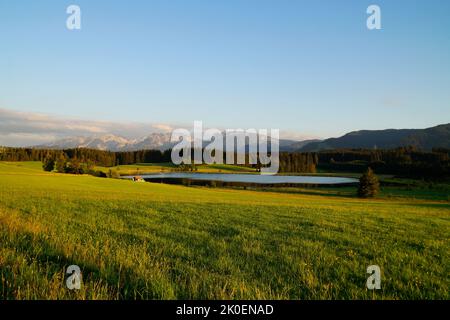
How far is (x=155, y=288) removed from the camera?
20.9 ft

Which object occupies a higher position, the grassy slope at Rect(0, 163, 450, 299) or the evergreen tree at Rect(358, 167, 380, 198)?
the grassy slope at Rect(0, 163, 450, 299)

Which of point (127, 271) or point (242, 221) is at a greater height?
point (127, 271)

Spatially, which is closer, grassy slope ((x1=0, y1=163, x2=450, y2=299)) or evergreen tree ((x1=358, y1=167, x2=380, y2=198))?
grassy slope ((x1=0, y1=163, x2=450, y2=299))

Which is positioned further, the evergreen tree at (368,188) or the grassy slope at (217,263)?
the evergreen tree at (368,188)

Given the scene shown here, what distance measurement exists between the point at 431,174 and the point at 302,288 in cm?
18085

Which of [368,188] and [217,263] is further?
[368,188]

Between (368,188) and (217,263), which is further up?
(217,263)

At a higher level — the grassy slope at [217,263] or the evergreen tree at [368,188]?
the grassy slope at [217,263]

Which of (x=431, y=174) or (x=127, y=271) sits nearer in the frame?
(x=127, y=271)
